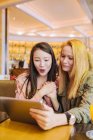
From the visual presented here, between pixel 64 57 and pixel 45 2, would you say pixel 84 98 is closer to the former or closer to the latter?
pixel 64 57

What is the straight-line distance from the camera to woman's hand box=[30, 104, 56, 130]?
969 mm

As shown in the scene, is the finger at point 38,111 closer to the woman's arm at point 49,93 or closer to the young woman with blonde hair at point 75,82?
the young woman with blonde hair at point 75,82

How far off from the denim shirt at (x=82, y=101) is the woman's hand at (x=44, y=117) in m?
0.19

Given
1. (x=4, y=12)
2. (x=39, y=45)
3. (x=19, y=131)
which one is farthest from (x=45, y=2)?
(x=19, y=131)

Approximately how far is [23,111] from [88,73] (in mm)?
508

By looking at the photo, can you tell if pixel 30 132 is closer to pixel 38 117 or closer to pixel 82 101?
pixel 38 117

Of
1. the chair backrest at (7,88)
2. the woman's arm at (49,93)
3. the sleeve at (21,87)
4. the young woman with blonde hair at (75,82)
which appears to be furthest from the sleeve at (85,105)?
the chair backrest at (7,88)

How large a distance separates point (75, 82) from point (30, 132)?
481 mm

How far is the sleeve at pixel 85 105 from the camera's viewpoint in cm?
114

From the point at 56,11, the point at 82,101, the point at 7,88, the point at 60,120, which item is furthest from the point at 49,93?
the point at 56,11

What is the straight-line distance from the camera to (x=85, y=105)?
1211 millimetres

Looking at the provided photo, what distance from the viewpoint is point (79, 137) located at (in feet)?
2.92

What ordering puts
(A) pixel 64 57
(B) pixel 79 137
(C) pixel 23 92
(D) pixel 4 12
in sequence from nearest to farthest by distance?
(B) pixel 79 137, (A) pixel 64 57, (C) pixel 23 92, (D) pixel 4 12

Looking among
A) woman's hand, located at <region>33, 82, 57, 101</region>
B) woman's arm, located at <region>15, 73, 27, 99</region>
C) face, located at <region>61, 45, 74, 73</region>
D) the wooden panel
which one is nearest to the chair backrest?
woman's arm, located at <region>15, 73, 27, 99</region>
